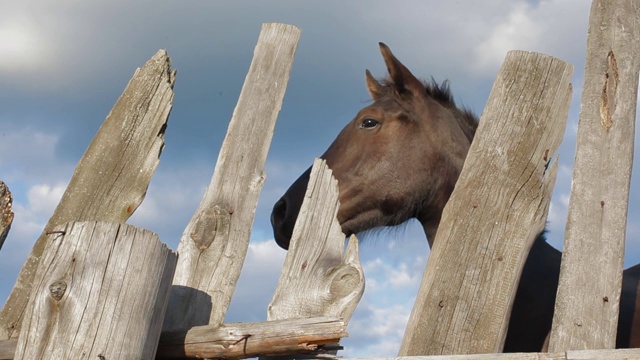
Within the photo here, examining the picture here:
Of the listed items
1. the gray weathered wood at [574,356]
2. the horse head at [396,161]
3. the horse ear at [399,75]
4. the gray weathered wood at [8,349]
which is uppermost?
the horse ear at [399,75]

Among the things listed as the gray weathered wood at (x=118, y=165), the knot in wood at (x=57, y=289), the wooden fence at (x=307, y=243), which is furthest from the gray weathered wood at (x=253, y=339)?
the gray weathered wood at (x=118, y=165)

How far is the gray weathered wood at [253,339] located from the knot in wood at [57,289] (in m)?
0.45

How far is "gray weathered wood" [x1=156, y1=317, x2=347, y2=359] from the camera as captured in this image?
7.93 feet

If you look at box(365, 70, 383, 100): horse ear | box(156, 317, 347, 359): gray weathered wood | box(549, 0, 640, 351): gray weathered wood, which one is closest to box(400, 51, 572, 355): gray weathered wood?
box(549, 0, 640, 351): gray weathered wood

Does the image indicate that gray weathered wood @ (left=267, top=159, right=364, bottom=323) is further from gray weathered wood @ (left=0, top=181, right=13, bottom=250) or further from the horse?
the horse

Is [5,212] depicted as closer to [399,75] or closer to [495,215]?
[495,215]

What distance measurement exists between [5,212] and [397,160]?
7.86 ft

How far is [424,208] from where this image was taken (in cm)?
496

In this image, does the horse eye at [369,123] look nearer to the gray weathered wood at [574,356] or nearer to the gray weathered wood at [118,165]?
the gray weathered wood at [118,165]

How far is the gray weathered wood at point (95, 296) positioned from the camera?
2406 millimetres

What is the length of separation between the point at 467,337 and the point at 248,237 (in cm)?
93

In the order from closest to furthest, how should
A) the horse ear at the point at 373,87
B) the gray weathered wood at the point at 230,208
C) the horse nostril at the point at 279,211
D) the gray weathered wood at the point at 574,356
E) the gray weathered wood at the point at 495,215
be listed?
the gray weathered wood at the point at 574,356 → the gray weathered wood at the point at 495,215 → the gray weathered wood at the point at 230,208 → the horse nostril at the point at 279,211 → the horse ear at the point at 373,87

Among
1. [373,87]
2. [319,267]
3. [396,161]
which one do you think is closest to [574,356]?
[319,267]

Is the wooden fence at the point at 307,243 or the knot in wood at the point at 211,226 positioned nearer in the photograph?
the wooden fence at the point at 307,243
